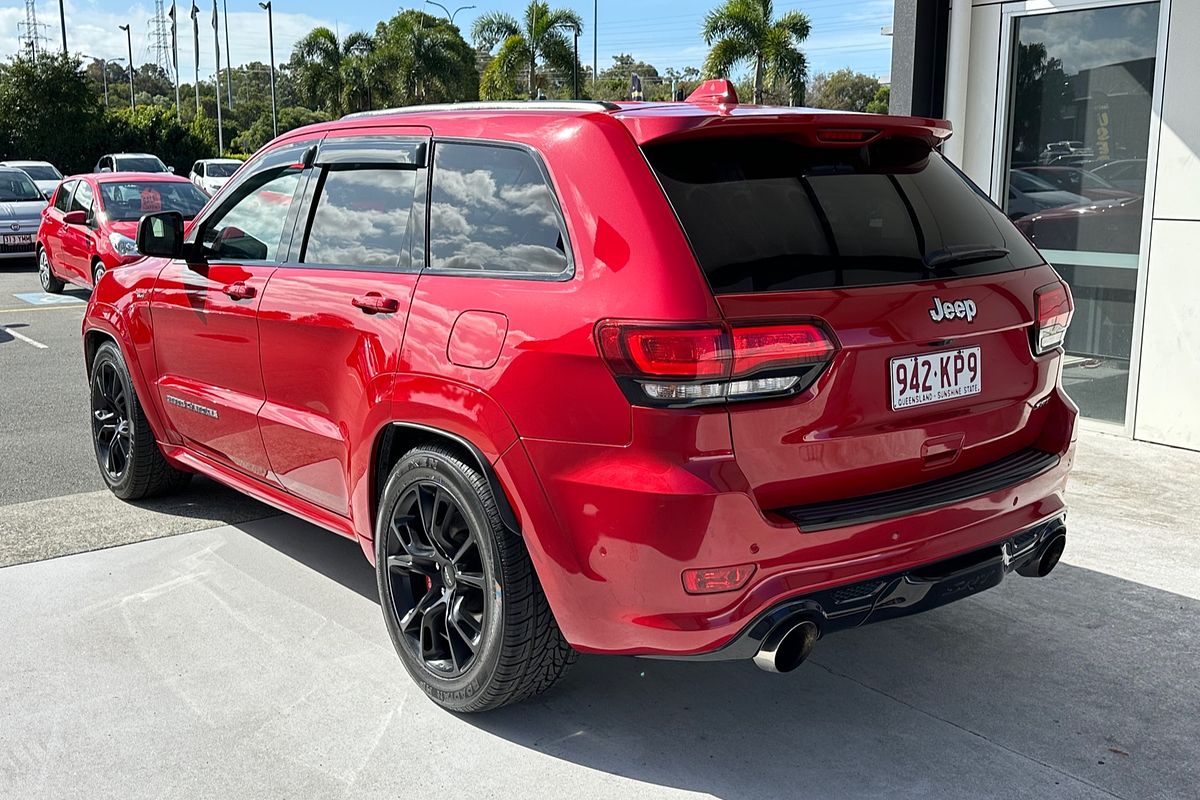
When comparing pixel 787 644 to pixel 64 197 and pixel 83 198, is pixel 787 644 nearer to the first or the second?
pixel 83 198

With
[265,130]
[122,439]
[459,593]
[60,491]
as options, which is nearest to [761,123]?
[459,593]

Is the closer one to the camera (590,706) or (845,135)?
(845,135)

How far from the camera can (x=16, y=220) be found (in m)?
18.4

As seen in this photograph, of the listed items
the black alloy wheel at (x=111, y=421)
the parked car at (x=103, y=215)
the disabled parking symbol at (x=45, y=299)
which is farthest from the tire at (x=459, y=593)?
the disabled parking symbol at (x=45, y=299)

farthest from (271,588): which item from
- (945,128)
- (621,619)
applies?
(945,128)

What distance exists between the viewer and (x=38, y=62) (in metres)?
45.2

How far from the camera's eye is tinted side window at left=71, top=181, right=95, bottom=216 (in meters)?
14.2

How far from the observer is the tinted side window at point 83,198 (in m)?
14.2

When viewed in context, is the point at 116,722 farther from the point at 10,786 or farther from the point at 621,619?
the point at 621,619

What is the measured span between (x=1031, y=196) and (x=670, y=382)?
5.74m

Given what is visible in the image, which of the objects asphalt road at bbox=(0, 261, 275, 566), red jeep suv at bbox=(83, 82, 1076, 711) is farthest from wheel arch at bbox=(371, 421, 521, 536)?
asphalt road at bbox=(0, 261, 275, 566)

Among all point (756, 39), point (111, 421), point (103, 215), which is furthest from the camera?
point (756, 39)

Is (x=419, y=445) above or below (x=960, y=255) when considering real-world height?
below

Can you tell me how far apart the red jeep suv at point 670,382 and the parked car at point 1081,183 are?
3964 mm
